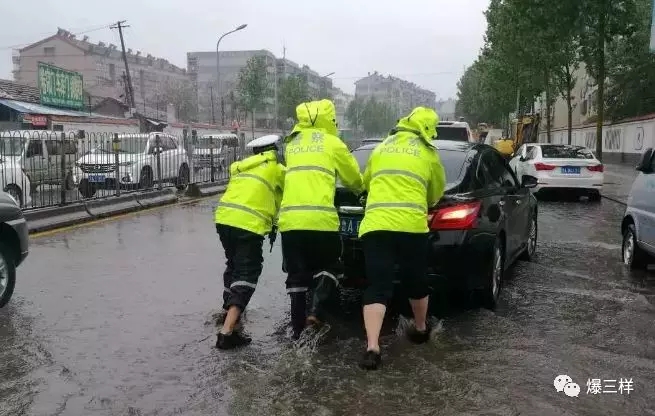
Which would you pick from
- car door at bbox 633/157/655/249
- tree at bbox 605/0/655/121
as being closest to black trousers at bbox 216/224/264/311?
car door at bbox 633/157/655/249

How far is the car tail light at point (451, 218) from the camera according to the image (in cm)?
480

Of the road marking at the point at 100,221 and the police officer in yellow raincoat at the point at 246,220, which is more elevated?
the police officer in yellow raincoat at the point at 246,220

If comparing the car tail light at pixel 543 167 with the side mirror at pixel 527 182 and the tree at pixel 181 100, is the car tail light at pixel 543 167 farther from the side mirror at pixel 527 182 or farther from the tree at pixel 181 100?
the tree at pixel 181 100

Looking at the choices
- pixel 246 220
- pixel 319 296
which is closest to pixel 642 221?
pixel 319 296

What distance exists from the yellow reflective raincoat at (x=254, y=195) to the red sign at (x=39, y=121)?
86.5 ft

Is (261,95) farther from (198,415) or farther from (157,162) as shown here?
(198,415)

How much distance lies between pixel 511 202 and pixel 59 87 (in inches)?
1369

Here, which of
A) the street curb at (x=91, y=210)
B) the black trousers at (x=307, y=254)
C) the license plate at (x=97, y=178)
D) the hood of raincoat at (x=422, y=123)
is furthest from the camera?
the license plate at (x=97, y=178)

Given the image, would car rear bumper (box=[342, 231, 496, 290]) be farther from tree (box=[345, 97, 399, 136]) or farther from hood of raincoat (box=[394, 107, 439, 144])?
tree (box=[345, 97, 399, 136])

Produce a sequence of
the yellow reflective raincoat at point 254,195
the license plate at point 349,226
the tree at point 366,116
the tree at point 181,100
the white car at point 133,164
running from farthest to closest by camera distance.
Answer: the tree at point 366,116, the tree at point 181,100, the white car at point 133,164, the license plate at point 349,226, the yellow reflective raincoat at point 254,195

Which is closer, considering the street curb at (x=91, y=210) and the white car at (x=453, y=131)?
the street curb at (x=91, y=210)

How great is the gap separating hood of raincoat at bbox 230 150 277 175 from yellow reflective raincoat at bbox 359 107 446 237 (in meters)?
0.77

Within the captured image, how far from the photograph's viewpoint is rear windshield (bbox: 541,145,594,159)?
1508cm

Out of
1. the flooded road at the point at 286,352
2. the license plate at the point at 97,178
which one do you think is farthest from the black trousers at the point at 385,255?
the license plate at the point at 97,178
